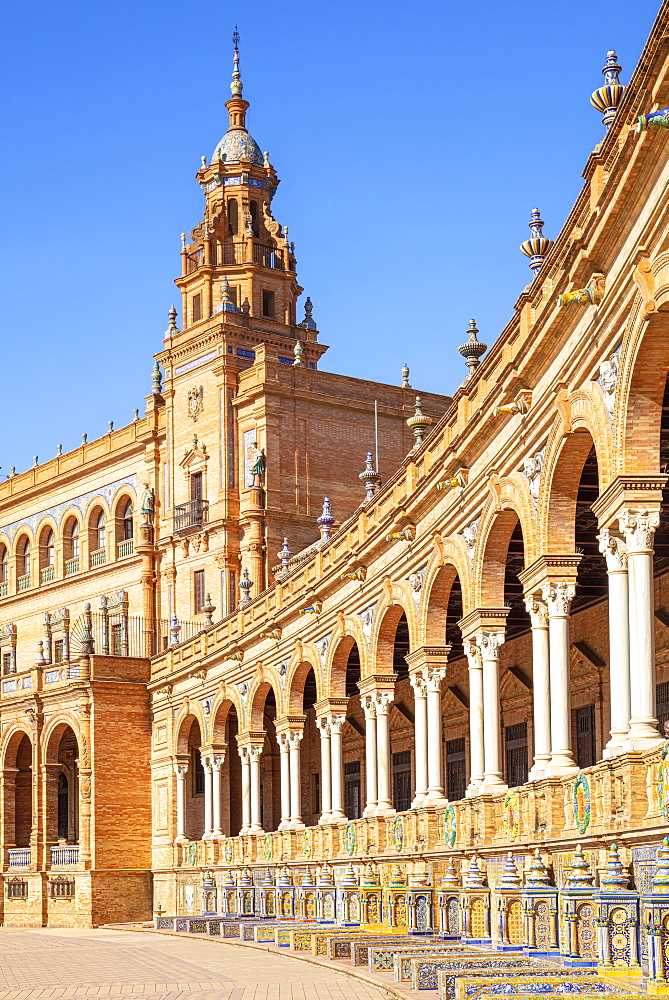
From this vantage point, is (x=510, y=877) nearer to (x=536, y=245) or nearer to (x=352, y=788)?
(x=536, y=245)

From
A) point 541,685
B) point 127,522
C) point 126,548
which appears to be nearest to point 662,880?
point 541,685

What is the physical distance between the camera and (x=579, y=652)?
92.3 feet

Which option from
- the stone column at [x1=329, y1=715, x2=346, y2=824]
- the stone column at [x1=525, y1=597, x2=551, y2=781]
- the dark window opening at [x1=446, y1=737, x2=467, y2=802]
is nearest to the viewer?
the stone column at [x1=525, y1=597, x2=551, y2=781]

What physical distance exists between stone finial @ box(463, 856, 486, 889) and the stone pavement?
85.5 inches

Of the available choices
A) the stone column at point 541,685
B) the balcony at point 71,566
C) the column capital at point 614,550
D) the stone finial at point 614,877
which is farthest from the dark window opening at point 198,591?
the stone finial at point 614,877

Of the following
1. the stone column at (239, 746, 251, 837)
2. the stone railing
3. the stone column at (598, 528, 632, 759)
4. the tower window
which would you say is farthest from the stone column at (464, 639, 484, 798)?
the tower window

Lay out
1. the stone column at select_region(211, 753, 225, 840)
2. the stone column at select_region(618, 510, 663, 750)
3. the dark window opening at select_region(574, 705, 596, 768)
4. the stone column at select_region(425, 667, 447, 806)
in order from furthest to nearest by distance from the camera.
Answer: the stone column at select_region(211, 753, 225, 840), the dark window opening at select_region(574, 705, 596, 768), the stone column at select_region(425, 667, 447, 806), the stone column at select_region(618, 510, 663, 750)

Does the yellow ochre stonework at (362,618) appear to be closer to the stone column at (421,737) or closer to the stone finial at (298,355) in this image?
the stone column at (421,737)

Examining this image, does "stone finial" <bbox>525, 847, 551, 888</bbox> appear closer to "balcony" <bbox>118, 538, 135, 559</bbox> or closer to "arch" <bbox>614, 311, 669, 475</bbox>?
"arch" <bbox>614, 311, 669, 475</bbox>

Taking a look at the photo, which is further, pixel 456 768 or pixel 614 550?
pixel 456 768

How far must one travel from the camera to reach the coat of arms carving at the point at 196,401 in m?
50.6

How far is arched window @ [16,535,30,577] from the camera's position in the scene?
208 ft

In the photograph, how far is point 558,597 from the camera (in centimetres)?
1947

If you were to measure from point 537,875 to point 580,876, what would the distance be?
6.72ft
